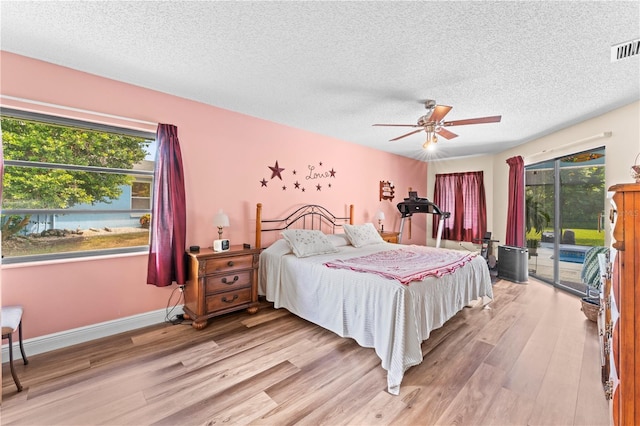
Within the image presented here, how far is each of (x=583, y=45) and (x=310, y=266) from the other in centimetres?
280

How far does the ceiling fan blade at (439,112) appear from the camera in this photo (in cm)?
234

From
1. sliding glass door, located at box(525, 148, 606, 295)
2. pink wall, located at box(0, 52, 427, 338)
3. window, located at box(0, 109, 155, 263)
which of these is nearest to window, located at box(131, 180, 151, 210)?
window, located at box(0, 109, 155, 263)

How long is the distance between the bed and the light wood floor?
0.21 meters

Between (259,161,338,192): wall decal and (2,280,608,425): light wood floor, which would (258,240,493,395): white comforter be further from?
(259,161,338,192): wall decal

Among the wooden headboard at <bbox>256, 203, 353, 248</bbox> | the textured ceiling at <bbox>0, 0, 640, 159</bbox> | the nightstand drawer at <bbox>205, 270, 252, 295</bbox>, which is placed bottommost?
the nightstand drawer at <bbox>205, 270, 252, 295</bbox>

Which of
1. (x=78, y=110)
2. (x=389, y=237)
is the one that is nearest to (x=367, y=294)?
(x=389, y=237)

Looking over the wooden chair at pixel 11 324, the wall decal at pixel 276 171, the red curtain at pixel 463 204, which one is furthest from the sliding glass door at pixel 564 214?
the wooden chair at pixel 11 324

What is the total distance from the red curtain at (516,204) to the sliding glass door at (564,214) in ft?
0.74

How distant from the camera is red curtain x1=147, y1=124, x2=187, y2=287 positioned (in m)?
2.68

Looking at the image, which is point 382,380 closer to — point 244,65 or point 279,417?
point 279,417

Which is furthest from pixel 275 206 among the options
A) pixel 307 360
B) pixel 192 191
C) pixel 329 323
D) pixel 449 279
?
pixel 449 279

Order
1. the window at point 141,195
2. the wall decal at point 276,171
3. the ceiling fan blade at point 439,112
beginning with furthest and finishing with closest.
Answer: the wall decal at point 276,171 → the window at point 141,195 → the ceiling fan blade at point 439,112

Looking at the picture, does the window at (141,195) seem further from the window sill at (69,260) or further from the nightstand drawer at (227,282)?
the nightstand drawer at (227,282)

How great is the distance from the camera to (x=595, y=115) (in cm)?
322
